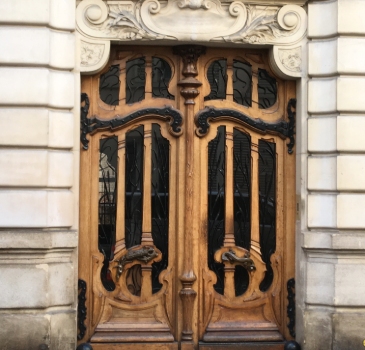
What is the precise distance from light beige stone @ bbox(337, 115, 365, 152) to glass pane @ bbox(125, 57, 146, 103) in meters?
2.43

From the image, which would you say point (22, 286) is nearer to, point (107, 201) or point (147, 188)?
point (107, 201)

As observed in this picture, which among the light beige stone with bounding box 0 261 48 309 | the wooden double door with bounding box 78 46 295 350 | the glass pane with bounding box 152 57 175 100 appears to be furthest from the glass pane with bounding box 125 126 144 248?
the light beige stone with bounding box 0 261 48 309

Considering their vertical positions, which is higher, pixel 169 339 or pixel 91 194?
pixel 91 194

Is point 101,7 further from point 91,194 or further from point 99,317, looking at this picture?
point 99,317

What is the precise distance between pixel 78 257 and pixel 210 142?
2141 millimetres

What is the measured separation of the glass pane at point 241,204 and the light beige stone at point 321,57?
3.83 ft

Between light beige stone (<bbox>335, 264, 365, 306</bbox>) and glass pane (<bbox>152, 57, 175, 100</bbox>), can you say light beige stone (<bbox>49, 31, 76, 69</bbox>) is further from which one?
light beige stone (<bbox>335, 264, 365, 306</bbox>)

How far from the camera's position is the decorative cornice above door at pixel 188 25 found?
986 centimetres

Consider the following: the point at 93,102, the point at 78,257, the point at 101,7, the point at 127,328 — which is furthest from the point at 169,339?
the point at 101,7

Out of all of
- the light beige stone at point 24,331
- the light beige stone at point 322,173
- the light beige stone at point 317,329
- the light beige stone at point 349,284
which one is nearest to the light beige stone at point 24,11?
the light beige stone at point 24,331

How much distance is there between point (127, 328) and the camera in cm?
1007

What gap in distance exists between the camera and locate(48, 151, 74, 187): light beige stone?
9.56 meters

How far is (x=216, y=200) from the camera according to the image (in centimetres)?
1028

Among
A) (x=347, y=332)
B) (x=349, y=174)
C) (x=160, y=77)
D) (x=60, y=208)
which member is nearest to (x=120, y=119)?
(x=160, y=77)
